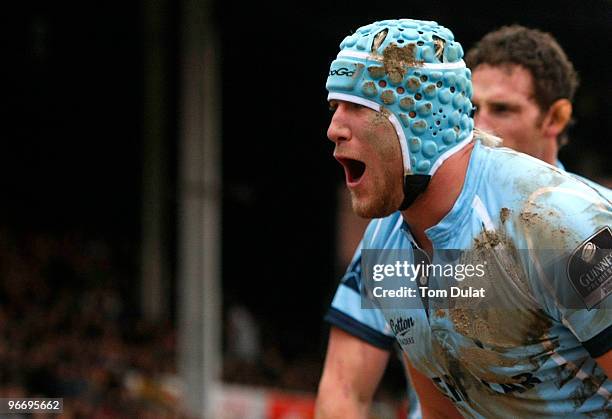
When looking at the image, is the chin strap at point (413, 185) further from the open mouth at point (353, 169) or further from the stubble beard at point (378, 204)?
the open mouth at point (353, 169)

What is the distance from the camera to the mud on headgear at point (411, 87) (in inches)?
122

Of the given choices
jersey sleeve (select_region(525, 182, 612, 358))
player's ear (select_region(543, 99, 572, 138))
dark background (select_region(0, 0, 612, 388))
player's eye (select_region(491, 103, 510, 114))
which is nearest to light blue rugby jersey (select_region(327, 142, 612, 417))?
jersey sleeve (select_region(525, 182, 612, 358))

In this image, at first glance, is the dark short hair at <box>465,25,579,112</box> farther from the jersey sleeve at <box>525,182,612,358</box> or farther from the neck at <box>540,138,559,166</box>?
the jersey sleeve at <box>525,182,612,358</box>

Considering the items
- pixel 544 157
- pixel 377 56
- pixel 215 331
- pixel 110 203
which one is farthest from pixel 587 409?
pixel 110 203

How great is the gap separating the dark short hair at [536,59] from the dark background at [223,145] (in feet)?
35.0

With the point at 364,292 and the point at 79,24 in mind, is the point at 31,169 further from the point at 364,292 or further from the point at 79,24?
the point at 364,292

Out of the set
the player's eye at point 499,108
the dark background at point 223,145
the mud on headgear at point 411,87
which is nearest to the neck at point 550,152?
the player's eye at point 499,108

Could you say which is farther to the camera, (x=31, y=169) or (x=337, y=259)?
(x=337, y=259)

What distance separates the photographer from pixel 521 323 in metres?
3.02

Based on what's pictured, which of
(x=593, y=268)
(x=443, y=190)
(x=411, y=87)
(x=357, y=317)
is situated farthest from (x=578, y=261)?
(x=357, y=317)

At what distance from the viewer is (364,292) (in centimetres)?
376

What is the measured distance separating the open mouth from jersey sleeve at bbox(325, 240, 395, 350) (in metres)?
0.61

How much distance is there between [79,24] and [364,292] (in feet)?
52.9

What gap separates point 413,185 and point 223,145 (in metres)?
17.9
